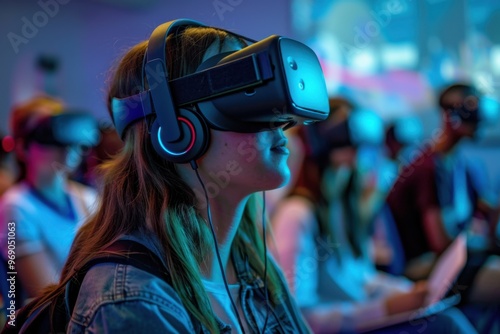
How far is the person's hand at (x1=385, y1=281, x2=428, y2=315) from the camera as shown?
1472 mm

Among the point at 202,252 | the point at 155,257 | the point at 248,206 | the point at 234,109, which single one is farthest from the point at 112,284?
the point at 248,206

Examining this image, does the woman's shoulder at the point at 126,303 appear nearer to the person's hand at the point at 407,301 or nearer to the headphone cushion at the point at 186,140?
the headphone cushion at the point at 186,140

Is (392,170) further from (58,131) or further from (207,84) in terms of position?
(207,84)

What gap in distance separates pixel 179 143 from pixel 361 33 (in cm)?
291

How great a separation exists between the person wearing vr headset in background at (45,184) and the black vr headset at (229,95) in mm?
885

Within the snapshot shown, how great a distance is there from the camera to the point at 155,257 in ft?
2.43

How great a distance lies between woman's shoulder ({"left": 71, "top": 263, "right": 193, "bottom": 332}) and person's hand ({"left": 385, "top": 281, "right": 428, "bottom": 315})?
3.10ft

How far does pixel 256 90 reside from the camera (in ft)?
2.43

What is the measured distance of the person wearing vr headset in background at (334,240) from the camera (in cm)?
163
